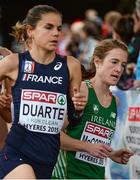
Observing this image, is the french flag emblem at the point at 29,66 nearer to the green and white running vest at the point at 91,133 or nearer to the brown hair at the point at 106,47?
the green and white running vest at the point at 91,133

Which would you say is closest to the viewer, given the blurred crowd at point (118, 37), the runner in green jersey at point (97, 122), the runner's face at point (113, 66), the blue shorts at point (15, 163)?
the blue shorts at point (15, 163)

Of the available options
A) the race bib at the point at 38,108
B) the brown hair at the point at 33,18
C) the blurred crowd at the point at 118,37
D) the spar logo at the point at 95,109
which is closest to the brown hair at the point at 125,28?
the blurred crowd at the point at 118,37

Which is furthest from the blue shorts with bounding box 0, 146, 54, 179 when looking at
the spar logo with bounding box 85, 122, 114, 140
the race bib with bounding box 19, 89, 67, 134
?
the spar logo with bounding box 85, 122, 114, 140

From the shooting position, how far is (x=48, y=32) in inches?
243

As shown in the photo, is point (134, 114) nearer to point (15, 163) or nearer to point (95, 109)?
point (95, 109)

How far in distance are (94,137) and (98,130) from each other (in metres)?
0.09

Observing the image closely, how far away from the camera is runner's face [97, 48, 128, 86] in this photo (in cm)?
689

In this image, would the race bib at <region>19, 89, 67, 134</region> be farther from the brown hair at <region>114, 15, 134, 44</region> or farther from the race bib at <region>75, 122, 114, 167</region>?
the brown hair at <region>114, 15, 134, 44</region>

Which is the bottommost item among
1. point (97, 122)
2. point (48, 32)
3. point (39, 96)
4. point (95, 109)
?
point (97, 122)

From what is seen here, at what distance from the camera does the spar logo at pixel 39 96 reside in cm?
604

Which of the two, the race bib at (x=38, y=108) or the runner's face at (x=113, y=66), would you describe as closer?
the race bib at (x=38, y=108)

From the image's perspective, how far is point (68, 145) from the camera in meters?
6.66

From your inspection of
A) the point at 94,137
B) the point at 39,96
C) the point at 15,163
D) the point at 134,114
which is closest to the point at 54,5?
the point at 134,114

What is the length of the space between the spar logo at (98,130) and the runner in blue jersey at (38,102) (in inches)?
26.4
